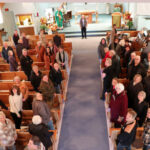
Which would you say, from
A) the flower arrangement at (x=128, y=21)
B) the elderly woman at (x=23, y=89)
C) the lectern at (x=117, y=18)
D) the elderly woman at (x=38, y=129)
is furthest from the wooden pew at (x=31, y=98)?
the lectern at (x=117, y=18)

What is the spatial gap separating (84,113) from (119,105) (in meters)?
1.60

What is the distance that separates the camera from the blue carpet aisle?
404 centimetres

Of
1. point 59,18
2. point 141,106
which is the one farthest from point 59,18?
point 141,106

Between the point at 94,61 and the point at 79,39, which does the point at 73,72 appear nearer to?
the point at 94,61

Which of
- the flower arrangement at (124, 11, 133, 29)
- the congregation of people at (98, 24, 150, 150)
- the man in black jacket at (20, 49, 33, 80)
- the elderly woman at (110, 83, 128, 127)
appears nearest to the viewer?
the congregation of people at (98, 24, 150, 150)

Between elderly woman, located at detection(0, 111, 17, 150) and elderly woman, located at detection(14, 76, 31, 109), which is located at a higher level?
elderly woman, located at detection(14, 76, 31, 109)

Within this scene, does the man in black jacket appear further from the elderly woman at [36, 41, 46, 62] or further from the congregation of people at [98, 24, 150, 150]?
the congregation of people at [98, 24, 150, 150]

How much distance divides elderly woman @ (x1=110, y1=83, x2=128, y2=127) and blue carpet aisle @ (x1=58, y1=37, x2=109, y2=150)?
2.20 ft

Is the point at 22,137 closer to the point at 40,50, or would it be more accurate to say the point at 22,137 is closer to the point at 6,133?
the point at 6,133

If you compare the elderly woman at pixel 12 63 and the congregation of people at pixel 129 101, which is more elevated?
the elderly woman at pixel 12 63

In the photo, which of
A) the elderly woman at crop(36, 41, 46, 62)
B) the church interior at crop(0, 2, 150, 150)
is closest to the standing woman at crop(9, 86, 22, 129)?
the church interior at crop(0, 2, 150, 150)

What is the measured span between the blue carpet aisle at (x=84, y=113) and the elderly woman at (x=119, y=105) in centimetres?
67

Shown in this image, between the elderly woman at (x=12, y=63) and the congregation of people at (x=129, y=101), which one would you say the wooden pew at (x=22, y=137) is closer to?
the congregation of people at (x=129, y=101)

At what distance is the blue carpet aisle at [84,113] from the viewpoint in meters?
4.04
